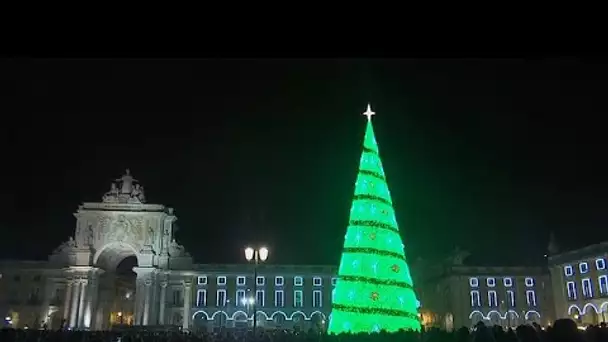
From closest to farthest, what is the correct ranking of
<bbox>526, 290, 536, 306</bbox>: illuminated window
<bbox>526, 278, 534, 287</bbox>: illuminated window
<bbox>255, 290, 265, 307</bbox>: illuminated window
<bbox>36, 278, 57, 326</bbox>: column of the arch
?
1. <bbox>36, 278, 57, 326</bbox>: column of the arch
2. <bbox>526, 290, 536, 306</bbox>: illuminated window
3. <bbox>526, 278, 534, 287</bbox>: illuminated window
4. <bbox>255, 290, 265, 307</bbox>: illuminated window

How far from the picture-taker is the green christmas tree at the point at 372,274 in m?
24.2

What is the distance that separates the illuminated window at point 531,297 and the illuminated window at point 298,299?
3033 centimetres

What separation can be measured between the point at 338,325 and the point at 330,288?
55817 mm

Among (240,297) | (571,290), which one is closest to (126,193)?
(240,297)

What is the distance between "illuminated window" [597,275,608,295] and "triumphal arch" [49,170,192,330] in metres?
50.9

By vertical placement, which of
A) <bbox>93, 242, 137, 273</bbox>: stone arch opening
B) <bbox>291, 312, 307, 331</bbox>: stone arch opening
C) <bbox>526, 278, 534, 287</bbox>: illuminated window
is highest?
<bbox>93, 242, 137, 273</bbox>: stone arch opening

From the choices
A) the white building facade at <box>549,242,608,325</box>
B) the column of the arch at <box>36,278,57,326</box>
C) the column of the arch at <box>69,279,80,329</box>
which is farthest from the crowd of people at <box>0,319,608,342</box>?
the column of the arch at <box>36,278,57,326</box>

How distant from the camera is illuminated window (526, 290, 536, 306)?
74062mm

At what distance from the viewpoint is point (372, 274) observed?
24.6 meters

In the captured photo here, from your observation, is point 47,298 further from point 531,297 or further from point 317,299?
point 531,297

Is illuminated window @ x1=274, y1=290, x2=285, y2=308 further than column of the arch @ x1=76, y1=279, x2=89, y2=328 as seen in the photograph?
Yes

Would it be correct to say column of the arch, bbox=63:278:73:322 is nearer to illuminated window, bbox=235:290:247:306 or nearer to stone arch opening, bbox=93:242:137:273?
stone arch opening, bbox=93:242:137:273

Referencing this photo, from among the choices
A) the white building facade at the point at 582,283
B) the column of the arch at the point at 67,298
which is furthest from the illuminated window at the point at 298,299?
the white building facade at the point at 582,283

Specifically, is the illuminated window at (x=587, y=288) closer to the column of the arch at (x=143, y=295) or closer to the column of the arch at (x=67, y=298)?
the column of the arch at (x=143, y=295)
